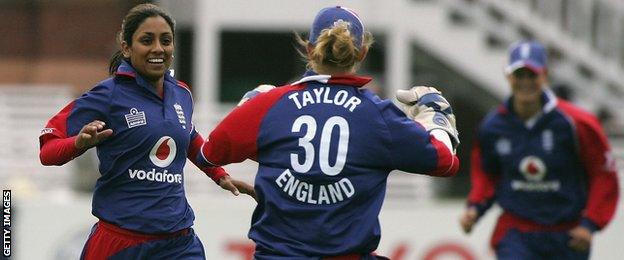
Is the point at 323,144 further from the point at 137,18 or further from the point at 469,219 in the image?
the point at 469,219

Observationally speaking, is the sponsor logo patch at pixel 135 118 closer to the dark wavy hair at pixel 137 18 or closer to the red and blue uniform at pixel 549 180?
the dark wavy hair at pixel 137 18

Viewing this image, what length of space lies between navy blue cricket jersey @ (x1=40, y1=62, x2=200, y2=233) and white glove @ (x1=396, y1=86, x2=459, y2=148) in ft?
4.15

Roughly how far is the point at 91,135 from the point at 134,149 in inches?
19.3

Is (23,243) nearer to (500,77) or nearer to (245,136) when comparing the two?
(500,77)

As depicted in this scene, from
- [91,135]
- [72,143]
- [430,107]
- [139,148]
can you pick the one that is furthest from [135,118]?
[430,107]

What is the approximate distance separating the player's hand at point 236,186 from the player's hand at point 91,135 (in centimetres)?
73

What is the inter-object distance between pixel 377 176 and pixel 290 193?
36cm

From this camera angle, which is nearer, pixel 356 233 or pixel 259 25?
pixel 356 233

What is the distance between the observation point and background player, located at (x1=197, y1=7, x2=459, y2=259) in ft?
22.2

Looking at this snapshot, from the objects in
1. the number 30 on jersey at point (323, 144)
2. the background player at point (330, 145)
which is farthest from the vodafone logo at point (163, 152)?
the number 30 on jersey at point (323, 144)

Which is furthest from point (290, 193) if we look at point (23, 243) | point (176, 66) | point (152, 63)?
point (176, 66)

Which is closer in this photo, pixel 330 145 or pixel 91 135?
pixel 330 145

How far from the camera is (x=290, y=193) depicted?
6.81 meters

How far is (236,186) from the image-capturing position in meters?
7.68
